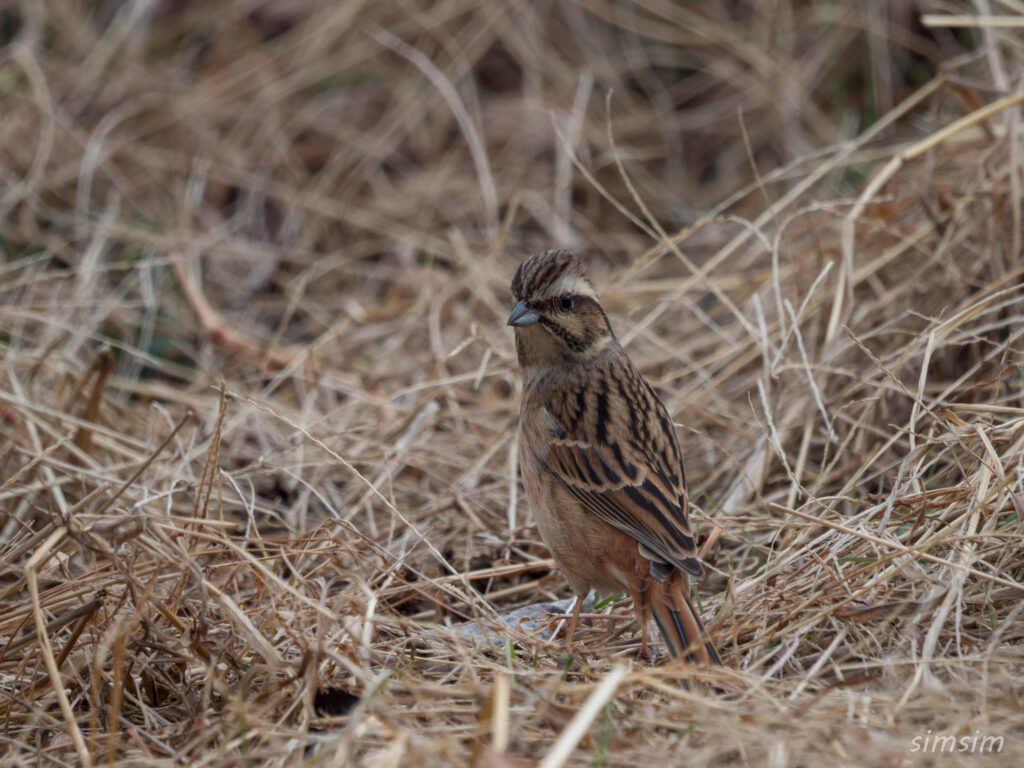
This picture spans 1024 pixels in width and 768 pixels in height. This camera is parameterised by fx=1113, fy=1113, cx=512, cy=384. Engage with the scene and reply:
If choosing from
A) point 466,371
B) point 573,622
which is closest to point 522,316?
point 573,622

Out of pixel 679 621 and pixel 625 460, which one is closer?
pixel 679 621

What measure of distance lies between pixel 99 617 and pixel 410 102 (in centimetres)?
592

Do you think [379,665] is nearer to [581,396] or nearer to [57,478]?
[581,396]

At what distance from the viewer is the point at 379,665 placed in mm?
3646

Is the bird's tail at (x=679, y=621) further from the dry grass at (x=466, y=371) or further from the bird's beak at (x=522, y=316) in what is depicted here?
the bird's beak at (x=522, y=316)

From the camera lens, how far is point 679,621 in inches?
147

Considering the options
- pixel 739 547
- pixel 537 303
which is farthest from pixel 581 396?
pixel 739 547

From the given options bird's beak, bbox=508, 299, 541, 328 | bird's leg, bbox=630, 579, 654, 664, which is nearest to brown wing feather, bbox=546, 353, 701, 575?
bird's leg, bbox=630, 579, 654, 664

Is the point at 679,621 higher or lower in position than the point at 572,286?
lower

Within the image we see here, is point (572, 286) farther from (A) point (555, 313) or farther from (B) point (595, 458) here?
(B) point (595, 458)

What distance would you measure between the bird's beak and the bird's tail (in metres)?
1.17

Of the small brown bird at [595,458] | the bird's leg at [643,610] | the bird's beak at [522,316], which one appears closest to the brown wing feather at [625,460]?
the small brown bird at [595,458]

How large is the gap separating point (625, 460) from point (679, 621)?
737mm

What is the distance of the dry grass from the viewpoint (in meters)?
3.34
